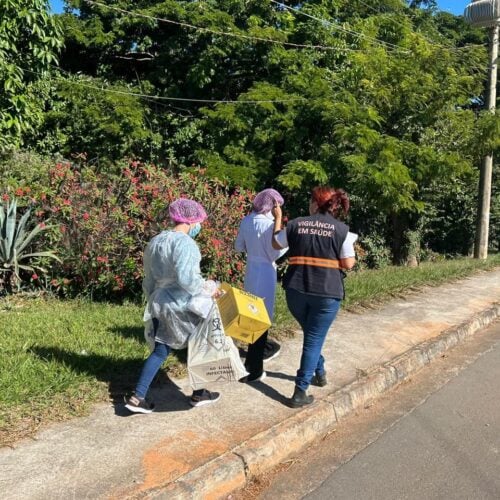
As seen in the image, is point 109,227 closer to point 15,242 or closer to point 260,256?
point 15,242

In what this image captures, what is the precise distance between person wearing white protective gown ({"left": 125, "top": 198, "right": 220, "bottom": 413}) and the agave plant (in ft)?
12.7

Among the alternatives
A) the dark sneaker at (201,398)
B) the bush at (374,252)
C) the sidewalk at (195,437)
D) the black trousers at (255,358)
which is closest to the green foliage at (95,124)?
the bush at (374,252)

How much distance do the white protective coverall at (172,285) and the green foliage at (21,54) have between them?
5538mm

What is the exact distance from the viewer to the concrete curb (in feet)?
11.0

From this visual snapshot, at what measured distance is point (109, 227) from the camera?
24.8ft

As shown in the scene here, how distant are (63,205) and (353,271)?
7695mm

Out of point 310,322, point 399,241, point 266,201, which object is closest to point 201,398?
point 310,322

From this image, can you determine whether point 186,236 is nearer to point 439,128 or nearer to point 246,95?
point 246,95

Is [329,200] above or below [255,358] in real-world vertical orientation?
above

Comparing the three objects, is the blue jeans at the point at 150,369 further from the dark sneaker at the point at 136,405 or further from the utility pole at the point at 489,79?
the utility pole at the point at 489,79

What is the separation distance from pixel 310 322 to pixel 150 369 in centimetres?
130

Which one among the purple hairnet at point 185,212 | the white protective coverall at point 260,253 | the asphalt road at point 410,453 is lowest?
the asphalt road at point 410,453

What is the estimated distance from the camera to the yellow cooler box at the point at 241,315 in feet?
13.6

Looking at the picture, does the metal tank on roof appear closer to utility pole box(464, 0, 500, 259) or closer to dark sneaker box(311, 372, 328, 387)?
utility pole box(464, 0, 500, 259)
